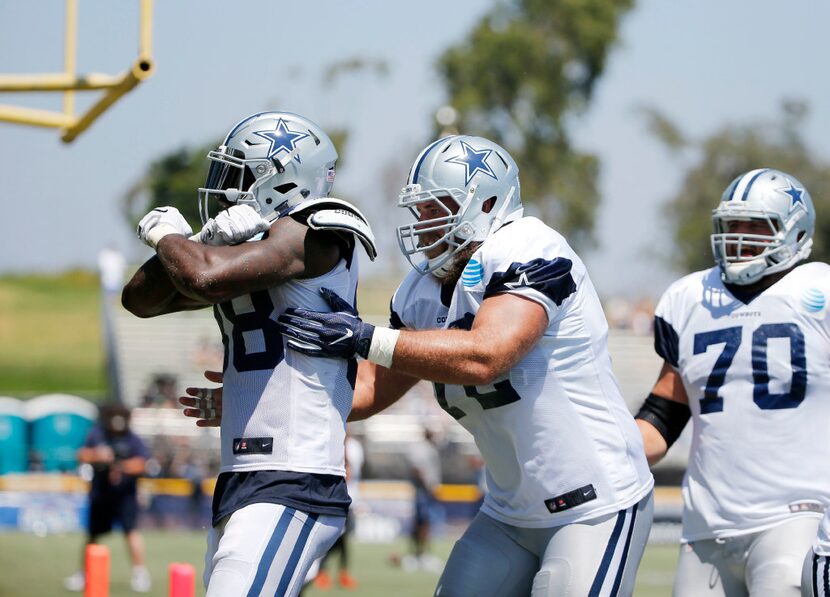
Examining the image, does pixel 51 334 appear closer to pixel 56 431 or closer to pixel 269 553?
pixel 56 431

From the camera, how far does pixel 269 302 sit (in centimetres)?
368

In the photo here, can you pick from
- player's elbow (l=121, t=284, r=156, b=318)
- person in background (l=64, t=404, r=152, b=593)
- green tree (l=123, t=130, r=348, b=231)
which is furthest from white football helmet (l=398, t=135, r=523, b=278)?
green tree (l=123, t=130, r=348, b=231)

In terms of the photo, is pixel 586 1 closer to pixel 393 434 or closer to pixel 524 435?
pixel 393 434

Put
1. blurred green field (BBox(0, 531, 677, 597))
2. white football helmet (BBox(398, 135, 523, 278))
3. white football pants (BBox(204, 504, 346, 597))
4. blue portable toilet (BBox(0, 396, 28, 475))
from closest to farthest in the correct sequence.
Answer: white football pants (BBox(204, 504, 346, 597))
white football helmet (BBox(398, 135, 523, 278))
blurred green field (BBox(0, 531, 677, 597))
blue portable toilet (BBox(0, 396, 28, 475))

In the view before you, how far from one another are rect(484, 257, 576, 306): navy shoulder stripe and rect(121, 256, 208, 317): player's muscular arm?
2.82ft

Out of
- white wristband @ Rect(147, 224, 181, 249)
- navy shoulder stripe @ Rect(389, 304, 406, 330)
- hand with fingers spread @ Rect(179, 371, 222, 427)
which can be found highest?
white wristband @ Rect(147, 224, 181, 249)

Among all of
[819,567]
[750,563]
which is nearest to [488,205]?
[819,567]

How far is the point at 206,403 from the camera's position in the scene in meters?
4.08

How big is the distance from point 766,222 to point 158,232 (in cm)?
229

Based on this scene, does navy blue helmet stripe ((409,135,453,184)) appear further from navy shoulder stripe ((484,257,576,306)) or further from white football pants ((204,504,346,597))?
white football pants ((204,504,346,597))

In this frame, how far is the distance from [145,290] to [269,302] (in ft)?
1.37

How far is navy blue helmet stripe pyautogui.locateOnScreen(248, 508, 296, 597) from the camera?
3.45 meters

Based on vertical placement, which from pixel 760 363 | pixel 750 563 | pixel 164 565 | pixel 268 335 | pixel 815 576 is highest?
pixel 268 335

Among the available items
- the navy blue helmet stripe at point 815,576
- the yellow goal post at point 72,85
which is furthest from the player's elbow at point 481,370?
the yellow goal post at point 72,85
